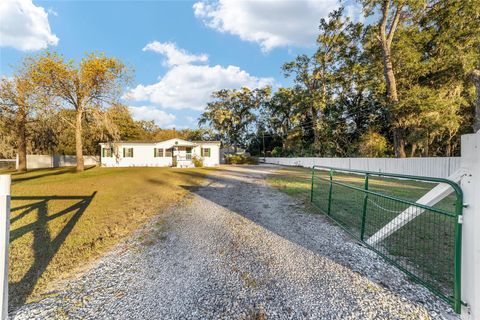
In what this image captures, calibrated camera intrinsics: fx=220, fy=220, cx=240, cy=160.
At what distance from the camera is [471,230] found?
6.20 feet

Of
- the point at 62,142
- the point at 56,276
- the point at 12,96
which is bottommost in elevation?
the point at 56,276

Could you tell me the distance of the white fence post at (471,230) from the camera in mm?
1823

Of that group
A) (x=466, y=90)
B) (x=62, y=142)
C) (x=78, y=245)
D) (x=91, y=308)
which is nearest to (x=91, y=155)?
(x=62, y=142)

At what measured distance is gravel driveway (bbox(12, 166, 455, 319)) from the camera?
2.04 meters

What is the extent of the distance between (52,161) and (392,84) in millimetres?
32970

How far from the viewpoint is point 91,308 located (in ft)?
6.95

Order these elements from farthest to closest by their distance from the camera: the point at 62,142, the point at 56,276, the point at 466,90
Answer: the point at 62,142, the point at 466,90, the point at 56,276

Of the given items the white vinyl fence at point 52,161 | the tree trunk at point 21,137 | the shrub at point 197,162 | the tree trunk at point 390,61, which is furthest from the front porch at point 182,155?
the tree trunk at point 390,61

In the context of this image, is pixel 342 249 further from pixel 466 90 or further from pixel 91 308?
pixel 466 90

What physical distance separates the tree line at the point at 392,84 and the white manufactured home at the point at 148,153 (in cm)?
1365

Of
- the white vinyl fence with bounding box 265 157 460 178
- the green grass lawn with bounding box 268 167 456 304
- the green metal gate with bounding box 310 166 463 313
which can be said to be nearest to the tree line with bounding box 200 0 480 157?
the white vinyl fence with bounding box 265 157 460 178

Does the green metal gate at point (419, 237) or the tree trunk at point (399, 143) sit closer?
the green metal gate at point (419, 237)

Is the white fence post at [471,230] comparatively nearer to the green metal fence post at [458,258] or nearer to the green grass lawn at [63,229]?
the green metal fence post at [458,258]

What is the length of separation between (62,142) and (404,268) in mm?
35547
